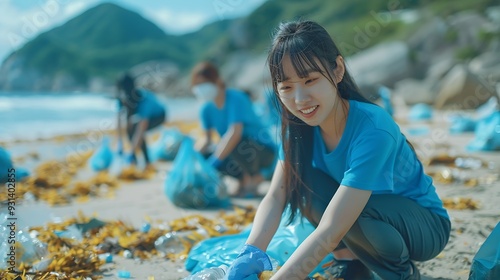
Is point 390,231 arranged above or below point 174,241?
above

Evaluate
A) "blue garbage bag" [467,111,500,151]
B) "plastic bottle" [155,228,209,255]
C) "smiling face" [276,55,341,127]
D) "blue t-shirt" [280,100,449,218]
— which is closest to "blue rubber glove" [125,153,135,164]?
"plastic bottle" [155,228,209,255]

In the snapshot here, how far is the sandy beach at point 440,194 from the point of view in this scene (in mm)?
2646

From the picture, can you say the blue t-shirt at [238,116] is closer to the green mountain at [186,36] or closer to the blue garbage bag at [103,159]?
the blue garbage bag at [103,159]

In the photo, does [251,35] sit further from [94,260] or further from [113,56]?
[94,260]

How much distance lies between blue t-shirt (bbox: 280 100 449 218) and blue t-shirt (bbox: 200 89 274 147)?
265 centimetres

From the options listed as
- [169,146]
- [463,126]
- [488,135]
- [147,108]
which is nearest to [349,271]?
[488,135]

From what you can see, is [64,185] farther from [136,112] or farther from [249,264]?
[249,264]

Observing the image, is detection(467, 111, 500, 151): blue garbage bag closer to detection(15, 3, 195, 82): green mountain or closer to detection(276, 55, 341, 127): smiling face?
detection(276, 55, 341, 127): smiling face

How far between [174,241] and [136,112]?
425 centimetres

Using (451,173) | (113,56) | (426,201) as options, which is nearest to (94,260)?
(426,201)

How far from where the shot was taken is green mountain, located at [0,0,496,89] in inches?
1374

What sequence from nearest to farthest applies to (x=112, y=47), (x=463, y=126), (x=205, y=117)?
1. (x=205, y=117)
2. (x=463, y=126)
3. (x=112, y=47)

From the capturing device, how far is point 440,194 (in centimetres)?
421

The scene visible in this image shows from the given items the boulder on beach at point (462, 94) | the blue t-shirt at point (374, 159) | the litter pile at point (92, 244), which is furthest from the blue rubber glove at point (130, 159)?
the boulder on beach at point (462, 94)
